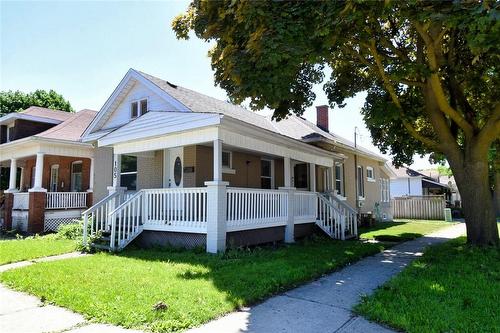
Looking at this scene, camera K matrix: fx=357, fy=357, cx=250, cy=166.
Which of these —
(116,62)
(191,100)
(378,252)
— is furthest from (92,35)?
(378,252)

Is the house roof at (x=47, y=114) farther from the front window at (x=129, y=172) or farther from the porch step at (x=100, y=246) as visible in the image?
the porch step at (x=100, y=246)

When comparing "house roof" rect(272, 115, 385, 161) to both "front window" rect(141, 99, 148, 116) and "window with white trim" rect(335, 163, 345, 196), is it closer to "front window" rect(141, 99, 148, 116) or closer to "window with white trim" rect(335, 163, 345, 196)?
"window with white trim" rect(335, 163, 345, 196)

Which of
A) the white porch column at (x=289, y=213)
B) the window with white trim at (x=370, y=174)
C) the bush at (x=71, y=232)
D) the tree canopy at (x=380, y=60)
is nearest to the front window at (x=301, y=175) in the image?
the tree canopy at (x=380, y=60)

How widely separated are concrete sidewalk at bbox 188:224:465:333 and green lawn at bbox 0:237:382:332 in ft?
0.82

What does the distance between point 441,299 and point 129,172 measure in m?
12.1

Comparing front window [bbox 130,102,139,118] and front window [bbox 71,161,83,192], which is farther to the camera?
front window [bbox 71,161,83,192]

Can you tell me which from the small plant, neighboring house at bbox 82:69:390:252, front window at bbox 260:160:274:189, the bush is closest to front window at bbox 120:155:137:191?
neighboring house at bbox 82:69:390:252

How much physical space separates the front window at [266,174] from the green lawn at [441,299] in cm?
786

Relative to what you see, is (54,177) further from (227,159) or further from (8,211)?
(227,159)

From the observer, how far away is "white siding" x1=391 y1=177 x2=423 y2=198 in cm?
3694

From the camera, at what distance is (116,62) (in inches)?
592

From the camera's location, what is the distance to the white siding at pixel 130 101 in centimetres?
1346

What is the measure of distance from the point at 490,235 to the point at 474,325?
702 centimetres

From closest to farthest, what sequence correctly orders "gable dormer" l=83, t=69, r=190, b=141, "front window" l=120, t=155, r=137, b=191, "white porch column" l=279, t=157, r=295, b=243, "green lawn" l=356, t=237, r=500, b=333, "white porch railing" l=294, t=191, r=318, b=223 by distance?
"green lawn" l=356, t=237, r=500, b=333 < "white porch column" l=279, t=157, r=295, b=243 < "white porch railing" l=294, t=191, r=318, b=223 < "gable dormer" l=83, t=69, r=190, b=141 < "front window" l=120, t=155, r=137, b=191
